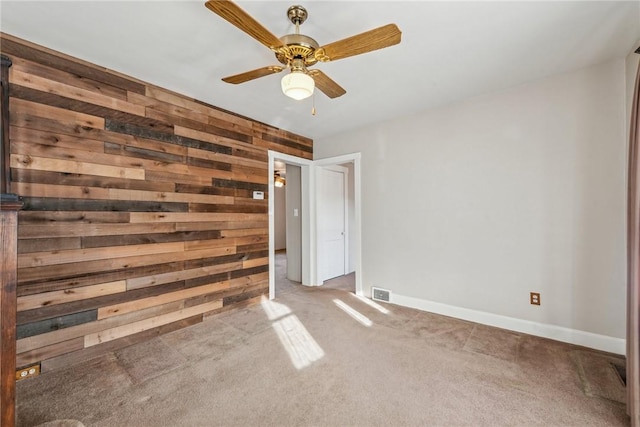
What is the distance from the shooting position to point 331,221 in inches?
201

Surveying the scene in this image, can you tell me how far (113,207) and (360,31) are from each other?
2596 mm

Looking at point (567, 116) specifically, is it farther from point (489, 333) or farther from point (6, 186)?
point (6, 186)

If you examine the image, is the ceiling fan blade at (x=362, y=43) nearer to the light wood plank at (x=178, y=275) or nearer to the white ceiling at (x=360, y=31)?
the white ceiling at (x=360, y=31)

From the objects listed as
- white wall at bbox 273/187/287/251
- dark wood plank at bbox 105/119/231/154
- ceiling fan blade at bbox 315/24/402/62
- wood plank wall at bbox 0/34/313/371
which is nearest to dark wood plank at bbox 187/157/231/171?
wood plank wall at bbox 0/34/313/371

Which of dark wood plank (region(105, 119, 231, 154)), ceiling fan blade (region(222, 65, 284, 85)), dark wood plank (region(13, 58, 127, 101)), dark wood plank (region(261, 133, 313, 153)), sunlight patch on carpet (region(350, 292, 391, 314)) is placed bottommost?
sunlight patch on carpet (region(350, 292, 391, 314))

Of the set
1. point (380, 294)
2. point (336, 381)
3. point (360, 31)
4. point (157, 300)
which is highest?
point (360, 31)

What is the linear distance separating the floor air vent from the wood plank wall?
1.80m

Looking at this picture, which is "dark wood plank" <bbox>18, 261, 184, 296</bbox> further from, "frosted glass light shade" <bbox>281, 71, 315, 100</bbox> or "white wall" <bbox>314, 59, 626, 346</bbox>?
"white wall" <bbox>314, 59, 626, 346</bbox>

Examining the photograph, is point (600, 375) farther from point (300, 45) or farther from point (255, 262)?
point (255, 262)

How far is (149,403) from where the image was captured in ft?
6.15

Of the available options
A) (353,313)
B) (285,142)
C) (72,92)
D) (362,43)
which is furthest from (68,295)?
(285,142)

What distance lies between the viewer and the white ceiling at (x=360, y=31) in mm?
1809

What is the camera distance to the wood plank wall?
217 cm

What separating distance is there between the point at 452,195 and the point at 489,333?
5.06ft
